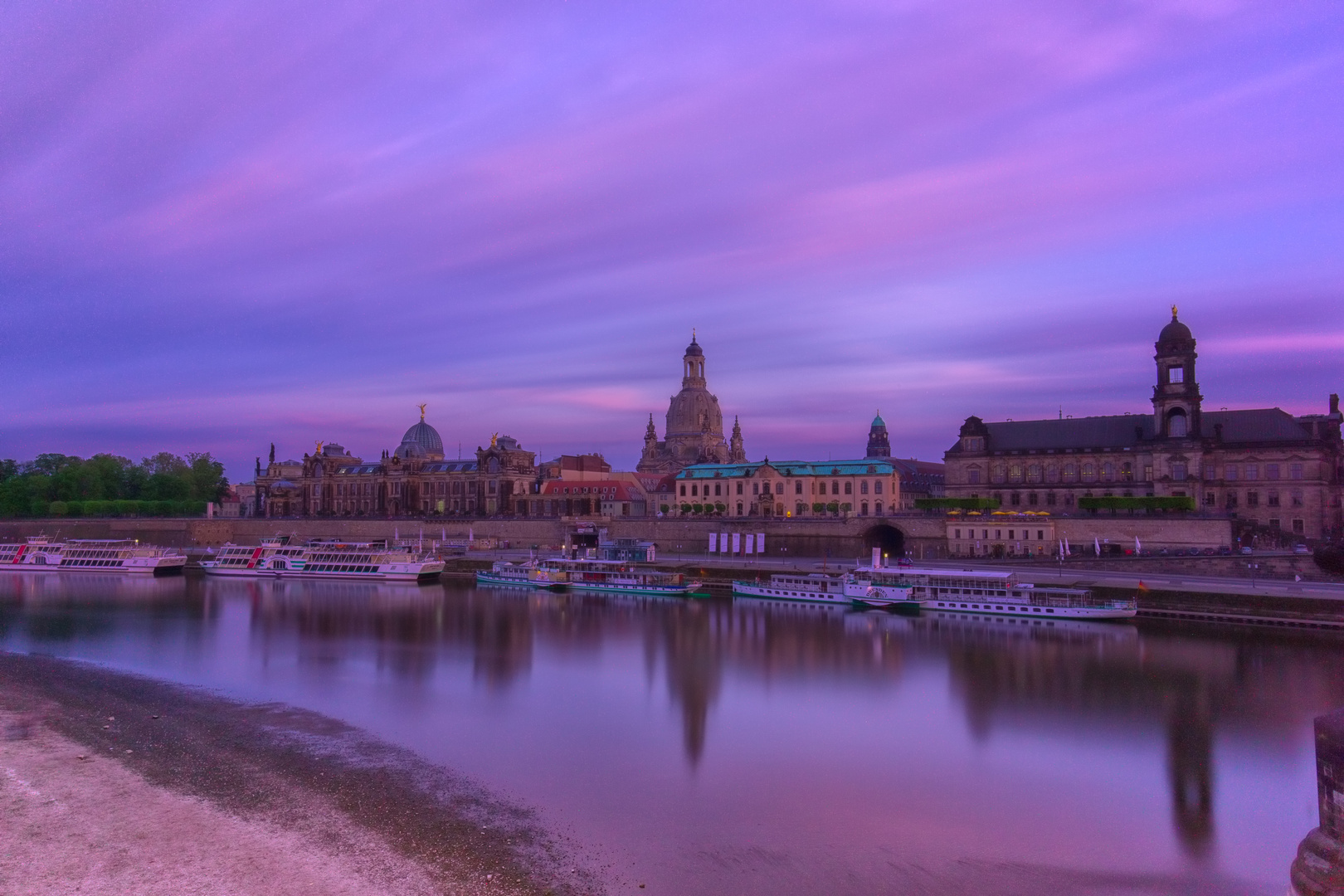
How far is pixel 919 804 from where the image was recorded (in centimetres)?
2072

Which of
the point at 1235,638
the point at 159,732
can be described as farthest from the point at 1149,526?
the point at 159,732

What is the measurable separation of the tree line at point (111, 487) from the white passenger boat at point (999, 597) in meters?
99.2

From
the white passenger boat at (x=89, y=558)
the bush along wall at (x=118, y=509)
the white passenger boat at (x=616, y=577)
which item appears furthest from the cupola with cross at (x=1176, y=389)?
the bush along wall at (x=118, y=509)

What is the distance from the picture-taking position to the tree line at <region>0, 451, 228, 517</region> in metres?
115

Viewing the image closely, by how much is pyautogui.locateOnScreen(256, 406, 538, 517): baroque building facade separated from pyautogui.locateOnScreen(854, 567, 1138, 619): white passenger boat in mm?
55188

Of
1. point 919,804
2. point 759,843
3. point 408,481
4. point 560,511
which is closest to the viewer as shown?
point 759,843

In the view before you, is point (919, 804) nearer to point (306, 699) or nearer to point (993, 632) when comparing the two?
point (306, 699)

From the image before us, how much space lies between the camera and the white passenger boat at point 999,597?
46.0m

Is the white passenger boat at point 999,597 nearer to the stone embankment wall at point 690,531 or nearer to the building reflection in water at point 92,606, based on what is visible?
the stone embankment wall at point 690,531

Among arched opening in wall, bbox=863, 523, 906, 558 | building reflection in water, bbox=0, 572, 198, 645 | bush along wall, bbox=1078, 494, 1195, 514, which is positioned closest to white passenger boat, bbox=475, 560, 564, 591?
building reflection in water, bbox=0, 572, 198, 645

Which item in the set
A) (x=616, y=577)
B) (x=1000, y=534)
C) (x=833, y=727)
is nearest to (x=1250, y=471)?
(x=1000, y=534)

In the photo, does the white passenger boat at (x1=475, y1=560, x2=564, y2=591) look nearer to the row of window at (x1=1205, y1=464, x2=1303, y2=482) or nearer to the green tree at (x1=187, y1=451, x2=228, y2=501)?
the row of window at (x1=1205, y1=464, x2=1303, y2=482)

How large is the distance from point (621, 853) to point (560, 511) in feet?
265

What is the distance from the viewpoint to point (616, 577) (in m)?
62.6
